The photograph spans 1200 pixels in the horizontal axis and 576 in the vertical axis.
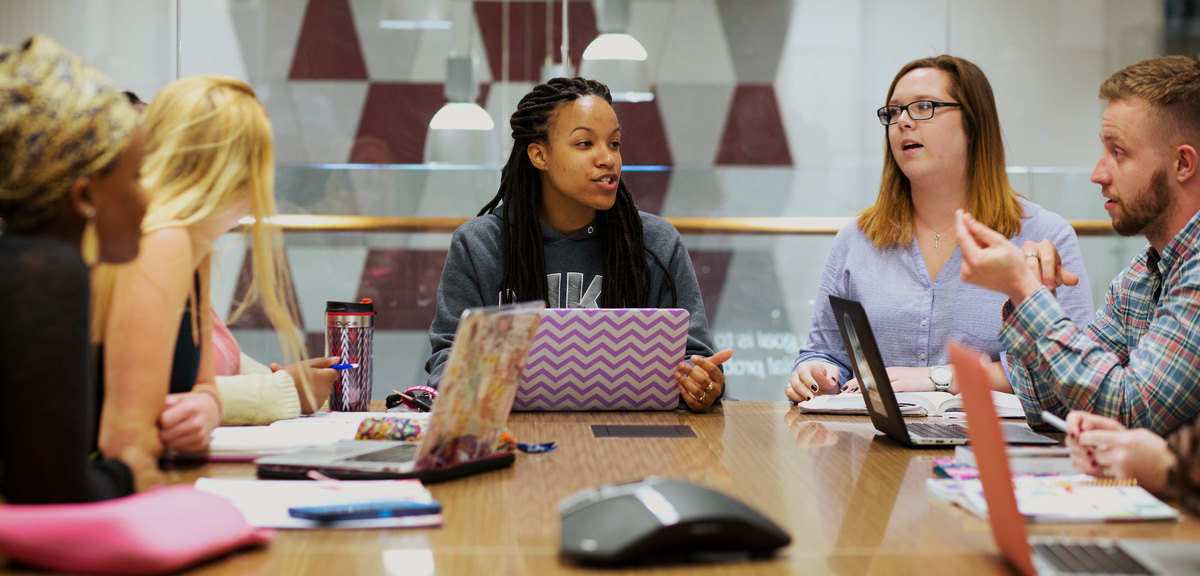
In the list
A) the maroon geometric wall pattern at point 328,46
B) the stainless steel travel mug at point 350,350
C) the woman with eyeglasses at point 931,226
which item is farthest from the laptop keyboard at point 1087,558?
the maroon geometric wall pattern at point 328,46

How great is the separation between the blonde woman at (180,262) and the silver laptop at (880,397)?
2.36 feet

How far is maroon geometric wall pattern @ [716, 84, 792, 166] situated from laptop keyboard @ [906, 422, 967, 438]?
219 cm

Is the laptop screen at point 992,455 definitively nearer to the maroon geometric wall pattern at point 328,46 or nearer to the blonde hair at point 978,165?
the blonde hair at point 978,165

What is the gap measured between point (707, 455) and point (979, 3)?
→ 10.00ft

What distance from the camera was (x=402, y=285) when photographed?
11.6 feet

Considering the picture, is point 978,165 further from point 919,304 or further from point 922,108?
point 919,304

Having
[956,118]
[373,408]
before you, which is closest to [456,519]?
[373,408]

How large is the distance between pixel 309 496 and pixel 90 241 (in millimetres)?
327

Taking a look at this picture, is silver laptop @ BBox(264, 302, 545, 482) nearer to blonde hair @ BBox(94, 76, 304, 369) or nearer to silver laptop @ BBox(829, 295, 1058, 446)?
blonde hair @ BBox(94, 76, 304, 369)

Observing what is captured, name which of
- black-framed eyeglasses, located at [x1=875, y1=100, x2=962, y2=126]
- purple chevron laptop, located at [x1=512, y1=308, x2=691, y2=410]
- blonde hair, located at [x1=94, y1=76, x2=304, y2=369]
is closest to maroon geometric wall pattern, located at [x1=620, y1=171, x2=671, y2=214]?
black-framed eyeglasses, located at [x1=875, y1=100, x2=962, y2=126]

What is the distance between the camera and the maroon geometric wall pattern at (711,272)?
3.57 m

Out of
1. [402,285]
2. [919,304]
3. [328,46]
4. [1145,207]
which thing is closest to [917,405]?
[1145,207]

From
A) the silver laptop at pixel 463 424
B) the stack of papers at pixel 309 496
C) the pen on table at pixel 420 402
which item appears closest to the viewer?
the stack of papers at pixel 309 496

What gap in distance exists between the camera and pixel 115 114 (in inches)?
30.7
